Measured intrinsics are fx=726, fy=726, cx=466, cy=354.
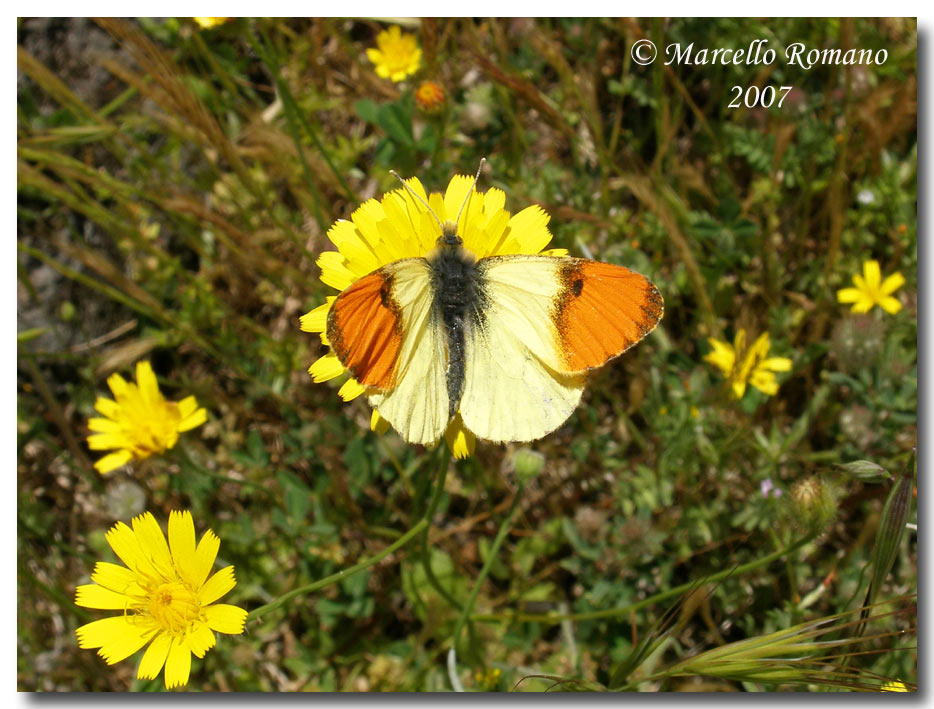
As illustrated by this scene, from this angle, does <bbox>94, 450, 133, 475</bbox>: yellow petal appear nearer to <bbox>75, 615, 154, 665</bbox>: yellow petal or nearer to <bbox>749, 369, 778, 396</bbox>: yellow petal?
<bbox>75, 615, 154, 665</bbox>: yellow petal

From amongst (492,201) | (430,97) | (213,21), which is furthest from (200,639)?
(213,21)

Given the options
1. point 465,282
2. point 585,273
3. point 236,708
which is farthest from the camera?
point 236,708

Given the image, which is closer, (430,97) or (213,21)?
(213,21)

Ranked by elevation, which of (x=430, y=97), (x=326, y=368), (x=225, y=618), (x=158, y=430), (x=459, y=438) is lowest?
(x=225, y=618)

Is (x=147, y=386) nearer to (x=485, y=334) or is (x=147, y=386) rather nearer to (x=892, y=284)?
(x=485, y=334)

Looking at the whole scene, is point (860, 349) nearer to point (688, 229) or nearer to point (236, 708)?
point (688, 229)
